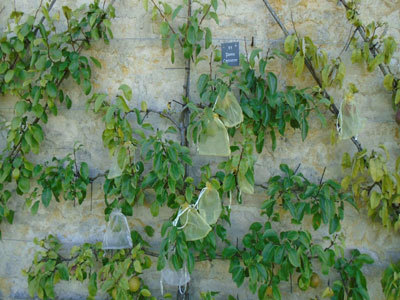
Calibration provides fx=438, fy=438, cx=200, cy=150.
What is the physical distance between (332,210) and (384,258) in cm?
42

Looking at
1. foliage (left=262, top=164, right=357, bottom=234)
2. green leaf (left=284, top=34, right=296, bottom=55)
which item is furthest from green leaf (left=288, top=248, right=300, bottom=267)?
green leaf (left=284, top=34, right=296, bottom=55)

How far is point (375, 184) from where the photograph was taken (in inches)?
84.0

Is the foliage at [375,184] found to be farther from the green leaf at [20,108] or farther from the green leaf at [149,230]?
the green leaf at [20,108]

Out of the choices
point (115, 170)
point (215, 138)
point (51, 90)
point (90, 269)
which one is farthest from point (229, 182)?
point (51, 90)

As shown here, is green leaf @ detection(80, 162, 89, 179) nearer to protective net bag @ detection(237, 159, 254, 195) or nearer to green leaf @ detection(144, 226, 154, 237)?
green leaf @ detection(144, 226, 154, 237)

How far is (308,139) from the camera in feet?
7.29

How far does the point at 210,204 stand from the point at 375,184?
81 cm

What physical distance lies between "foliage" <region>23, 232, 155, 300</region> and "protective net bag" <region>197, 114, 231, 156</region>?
0.61 m

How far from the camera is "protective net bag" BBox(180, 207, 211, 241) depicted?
2.01m

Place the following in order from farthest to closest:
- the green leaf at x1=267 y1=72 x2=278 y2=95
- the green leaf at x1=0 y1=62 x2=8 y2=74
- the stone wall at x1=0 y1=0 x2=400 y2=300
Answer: the green leaf at x1=0 y1=62 x2=8 y2=74 → the stone wall at x1=0 y1=0 x2=400 y2=300 → the green leaf at x1=267 y1=72 x2=278 y2=95

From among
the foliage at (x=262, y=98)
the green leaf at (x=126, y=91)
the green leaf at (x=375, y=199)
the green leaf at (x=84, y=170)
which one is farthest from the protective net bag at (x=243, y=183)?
the green leaf at (x=84, y=170)

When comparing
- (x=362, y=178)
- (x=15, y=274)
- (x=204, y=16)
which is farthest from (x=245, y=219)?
(x=15, y=274)

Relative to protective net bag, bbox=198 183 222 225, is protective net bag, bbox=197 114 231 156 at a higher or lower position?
higher

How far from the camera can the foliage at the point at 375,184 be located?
205cm
